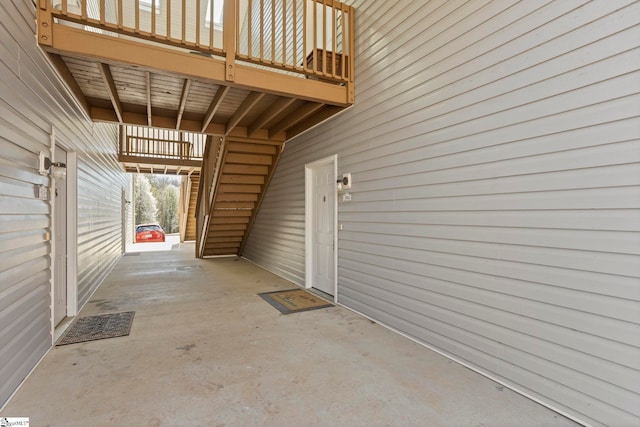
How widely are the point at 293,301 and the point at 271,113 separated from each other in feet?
8.90

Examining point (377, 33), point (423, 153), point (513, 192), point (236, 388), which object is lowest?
point (236, 388)

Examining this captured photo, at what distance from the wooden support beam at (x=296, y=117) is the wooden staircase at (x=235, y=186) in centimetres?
34

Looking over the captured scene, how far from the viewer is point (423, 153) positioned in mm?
2957

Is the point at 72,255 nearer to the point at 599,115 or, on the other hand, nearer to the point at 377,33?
the point at 377,33

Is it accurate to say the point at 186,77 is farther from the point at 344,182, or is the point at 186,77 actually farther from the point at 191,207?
the point at 191,207

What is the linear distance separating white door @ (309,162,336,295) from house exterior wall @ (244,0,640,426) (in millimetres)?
1053

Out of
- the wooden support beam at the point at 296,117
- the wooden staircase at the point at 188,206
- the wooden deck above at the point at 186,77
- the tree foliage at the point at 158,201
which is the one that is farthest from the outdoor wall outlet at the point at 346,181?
the tree foliage at the point at 158,201

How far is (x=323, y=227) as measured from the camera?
495cm

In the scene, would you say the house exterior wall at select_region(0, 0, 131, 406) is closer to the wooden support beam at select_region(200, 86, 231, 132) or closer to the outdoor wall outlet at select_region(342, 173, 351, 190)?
the wooden support beam at select_region(200, 86, 231, 132)

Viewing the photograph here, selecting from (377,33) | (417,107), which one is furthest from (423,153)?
(377,33)

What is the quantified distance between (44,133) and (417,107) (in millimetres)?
3357

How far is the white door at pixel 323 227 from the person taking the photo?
4670 mm

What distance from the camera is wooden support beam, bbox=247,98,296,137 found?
4.17 m

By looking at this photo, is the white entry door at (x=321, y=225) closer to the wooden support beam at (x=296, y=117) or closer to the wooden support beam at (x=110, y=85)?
the wooden support beam at (x=296, y=117)
